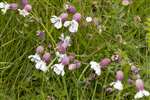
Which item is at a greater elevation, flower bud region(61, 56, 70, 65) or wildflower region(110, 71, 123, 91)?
flower bud region(61, 56, 70, 65)

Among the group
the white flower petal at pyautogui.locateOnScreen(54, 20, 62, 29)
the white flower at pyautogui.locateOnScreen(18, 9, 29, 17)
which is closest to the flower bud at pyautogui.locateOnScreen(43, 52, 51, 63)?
the white flower petal at pyautogui.locateOnScreen(54, 20, 62, 29)

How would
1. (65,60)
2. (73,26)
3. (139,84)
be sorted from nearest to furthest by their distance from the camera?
(139,84) → (65,60) → (73,26)

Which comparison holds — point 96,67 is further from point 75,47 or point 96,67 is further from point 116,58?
point 75,47

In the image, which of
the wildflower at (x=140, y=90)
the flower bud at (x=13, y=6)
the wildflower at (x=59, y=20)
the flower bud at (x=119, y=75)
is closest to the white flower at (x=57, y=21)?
the wildflower at (x=59, y=20)

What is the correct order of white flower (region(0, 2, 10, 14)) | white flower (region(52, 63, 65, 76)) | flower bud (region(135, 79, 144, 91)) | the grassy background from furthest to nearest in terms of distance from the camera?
1. white flower (region(0, 2, 10, 14))
2. the grassy background
3. white flower (region(52, 63, 65, 76))
4. flower bud (region(135, 79, 144, 91))

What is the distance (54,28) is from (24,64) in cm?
25

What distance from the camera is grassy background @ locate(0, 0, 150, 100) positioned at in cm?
240

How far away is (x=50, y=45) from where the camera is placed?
250cm

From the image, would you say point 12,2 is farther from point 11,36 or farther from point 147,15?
point 147,15

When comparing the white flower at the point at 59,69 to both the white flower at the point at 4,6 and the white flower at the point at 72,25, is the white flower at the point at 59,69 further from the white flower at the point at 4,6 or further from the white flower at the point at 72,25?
the white flower at the point at 4,6

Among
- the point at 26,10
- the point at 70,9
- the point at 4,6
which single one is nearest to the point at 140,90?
the point at 70,9

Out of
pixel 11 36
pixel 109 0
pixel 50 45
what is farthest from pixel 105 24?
pixel 11 36

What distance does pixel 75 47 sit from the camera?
255 cm

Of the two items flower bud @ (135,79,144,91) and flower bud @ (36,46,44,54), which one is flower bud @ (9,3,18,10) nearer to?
flower bud @ (36,46,44,54)
